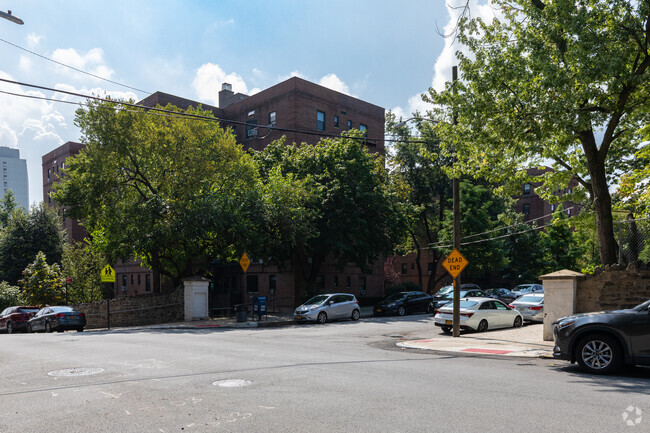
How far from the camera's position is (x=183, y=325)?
2469cm

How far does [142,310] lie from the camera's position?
29.6m

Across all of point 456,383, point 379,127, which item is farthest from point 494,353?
point 379,127

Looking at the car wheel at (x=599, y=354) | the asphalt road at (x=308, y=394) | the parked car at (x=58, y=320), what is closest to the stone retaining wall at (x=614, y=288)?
the asphalt road at (x=308, y=394)

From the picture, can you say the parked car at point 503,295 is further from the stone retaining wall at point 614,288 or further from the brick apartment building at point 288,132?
the stone retaining wall at point 614,288

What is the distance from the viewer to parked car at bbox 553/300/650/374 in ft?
29.3

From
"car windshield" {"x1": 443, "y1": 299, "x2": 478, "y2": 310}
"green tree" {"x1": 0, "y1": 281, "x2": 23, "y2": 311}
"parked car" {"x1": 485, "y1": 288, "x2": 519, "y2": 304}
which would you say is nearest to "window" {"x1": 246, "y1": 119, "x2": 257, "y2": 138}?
"green tree" {"x1": 0, "y1": 281, "x2": 23, "y2": 311}

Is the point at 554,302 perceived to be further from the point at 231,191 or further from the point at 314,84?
the point at 314,84

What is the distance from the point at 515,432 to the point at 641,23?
40.7ft

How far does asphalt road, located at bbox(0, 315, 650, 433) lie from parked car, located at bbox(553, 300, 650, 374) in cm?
34

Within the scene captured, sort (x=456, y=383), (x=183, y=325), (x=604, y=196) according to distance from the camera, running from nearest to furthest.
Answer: (x=456, y=383), (x=604, y=196), (x=183, y=325)

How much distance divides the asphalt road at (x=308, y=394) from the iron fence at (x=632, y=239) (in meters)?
4.97

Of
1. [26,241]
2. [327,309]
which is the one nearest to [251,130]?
[26,241]

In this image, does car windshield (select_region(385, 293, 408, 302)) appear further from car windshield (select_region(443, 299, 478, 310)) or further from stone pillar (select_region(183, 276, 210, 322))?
stone pillar (select_region(183, 276, 210, 322))

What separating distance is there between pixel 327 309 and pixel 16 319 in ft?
56.4
